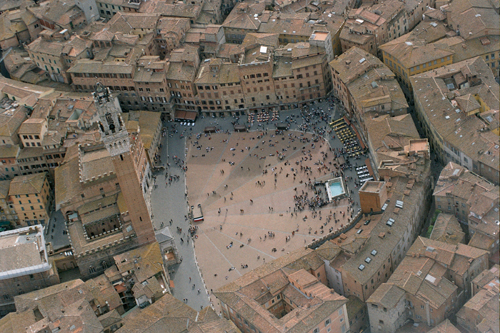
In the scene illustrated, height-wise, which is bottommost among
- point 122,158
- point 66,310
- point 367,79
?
point 66,310

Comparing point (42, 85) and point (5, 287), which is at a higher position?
point (42, 85)

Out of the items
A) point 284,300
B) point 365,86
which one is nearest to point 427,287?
point 284,300

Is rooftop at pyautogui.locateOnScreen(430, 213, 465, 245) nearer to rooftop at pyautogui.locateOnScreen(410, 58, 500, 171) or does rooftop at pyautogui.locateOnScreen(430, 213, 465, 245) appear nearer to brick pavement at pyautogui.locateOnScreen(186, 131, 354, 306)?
rooftop at pyautogui.locateOnScreen(410, 58, 500, 171)

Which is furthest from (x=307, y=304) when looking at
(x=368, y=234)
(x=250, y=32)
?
(x=250, y=32)

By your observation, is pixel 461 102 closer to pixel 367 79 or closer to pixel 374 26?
pixel 367 79

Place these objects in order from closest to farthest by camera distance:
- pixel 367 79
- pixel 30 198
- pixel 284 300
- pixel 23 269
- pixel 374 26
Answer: pixel 284 300 → pixel 23 269 → pixel 30 198 → pixel 367 79 → pixel 374 26

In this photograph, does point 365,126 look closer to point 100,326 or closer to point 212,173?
point 212,173

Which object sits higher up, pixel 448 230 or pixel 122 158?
pixel 122 158

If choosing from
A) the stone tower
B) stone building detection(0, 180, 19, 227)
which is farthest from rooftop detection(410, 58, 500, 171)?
stone building detection(0, 180, 19, 227)
